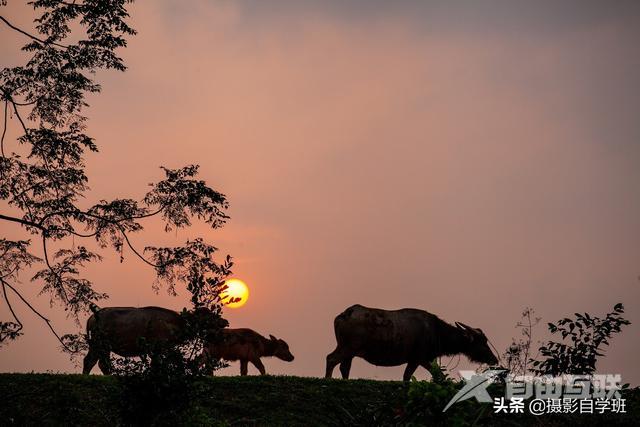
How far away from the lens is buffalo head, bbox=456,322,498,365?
1066 inches

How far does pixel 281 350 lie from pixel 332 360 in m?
10.2

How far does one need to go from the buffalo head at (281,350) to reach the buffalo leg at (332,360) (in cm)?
983

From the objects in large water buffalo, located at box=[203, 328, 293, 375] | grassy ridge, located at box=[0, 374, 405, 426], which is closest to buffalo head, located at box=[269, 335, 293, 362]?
large water buffalo, located at box=[203, 328, 293, 375]

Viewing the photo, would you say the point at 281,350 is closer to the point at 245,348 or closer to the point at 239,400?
the point at 245,348

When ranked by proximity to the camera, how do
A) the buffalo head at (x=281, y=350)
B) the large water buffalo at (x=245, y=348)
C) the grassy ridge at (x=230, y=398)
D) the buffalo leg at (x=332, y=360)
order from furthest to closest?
the buffalo head at (x=281, y=350)
the large water buffalo at (x=245, y=348)
the buffalo leg at (x=332, y=360)
the grassy ridge at (x=230, y=398)

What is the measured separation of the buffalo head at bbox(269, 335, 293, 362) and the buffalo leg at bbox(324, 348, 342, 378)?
32.2 ft

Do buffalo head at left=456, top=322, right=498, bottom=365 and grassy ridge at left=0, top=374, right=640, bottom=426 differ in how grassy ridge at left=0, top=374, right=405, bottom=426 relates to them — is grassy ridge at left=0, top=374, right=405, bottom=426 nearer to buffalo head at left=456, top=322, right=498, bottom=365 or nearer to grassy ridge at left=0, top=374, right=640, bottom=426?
grassy ridge at left=0, top=374, right=640, bottom=426

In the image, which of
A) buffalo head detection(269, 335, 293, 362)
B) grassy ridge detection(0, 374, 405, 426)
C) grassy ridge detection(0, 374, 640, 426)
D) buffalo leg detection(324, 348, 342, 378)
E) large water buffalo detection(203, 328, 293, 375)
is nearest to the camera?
grassy ridge detection(0, 374, 640, 426)

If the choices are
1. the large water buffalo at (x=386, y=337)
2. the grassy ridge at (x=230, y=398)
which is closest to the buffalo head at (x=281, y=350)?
the large water buffalo at (x=386, y=337)

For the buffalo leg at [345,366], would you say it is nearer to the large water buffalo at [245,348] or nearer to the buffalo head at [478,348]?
the buffalo head at [478,348]

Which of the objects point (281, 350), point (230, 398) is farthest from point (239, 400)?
point (281, 350)

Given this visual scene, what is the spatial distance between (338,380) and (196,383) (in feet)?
32.2

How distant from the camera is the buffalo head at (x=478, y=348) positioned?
27.1 m

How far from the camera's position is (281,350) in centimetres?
3553
